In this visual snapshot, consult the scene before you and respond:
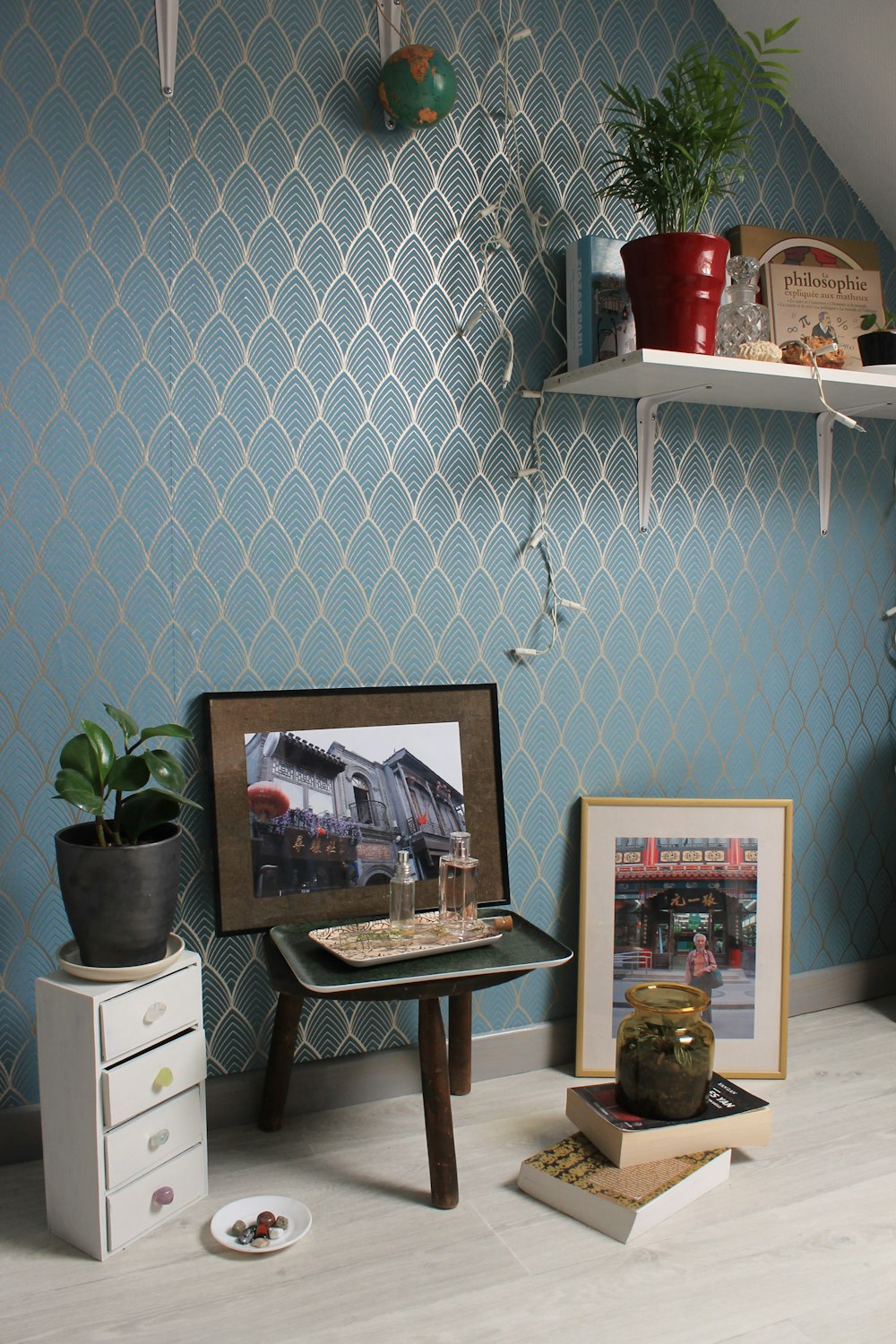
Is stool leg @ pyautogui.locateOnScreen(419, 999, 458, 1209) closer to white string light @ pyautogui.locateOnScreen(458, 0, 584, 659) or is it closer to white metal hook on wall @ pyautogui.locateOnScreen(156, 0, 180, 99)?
white string light @ pyautogui.locateOnScreen(458, 0, 584, 659)

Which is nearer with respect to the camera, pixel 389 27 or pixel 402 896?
pixel 402 896

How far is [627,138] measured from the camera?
2.28m

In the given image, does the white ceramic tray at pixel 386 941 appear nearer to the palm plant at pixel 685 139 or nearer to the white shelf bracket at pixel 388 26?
the palm plant at pixel 685 139

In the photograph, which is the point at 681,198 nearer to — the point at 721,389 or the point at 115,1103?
the point at 721,389

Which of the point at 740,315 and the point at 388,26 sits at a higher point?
the point at 388,26

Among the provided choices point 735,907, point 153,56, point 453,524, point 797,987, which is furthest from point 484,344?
point 797,987

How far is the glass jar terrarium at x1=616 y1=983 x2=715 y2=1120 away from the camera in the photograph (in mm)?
1898

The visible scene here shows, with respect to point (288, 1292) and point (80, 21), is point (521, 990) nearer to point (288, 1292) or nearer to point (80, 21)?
point (288, 1292)

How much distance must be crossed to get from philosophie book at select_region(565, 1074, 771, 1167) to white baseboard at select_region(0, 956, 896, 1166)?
32cm

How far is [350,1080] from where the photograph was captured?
220 centimetres

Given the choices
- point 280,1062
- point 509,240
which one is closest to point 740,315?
point 509,240

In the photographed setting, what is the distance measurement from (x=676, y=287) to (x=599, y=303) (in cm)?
21

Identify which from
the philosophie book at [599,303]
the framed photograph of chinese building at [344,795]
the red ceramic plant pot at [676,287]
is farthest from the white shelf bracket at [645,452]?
the framed photograph of chinese building at [344,795]

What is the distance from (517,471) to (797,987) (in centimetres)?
139
